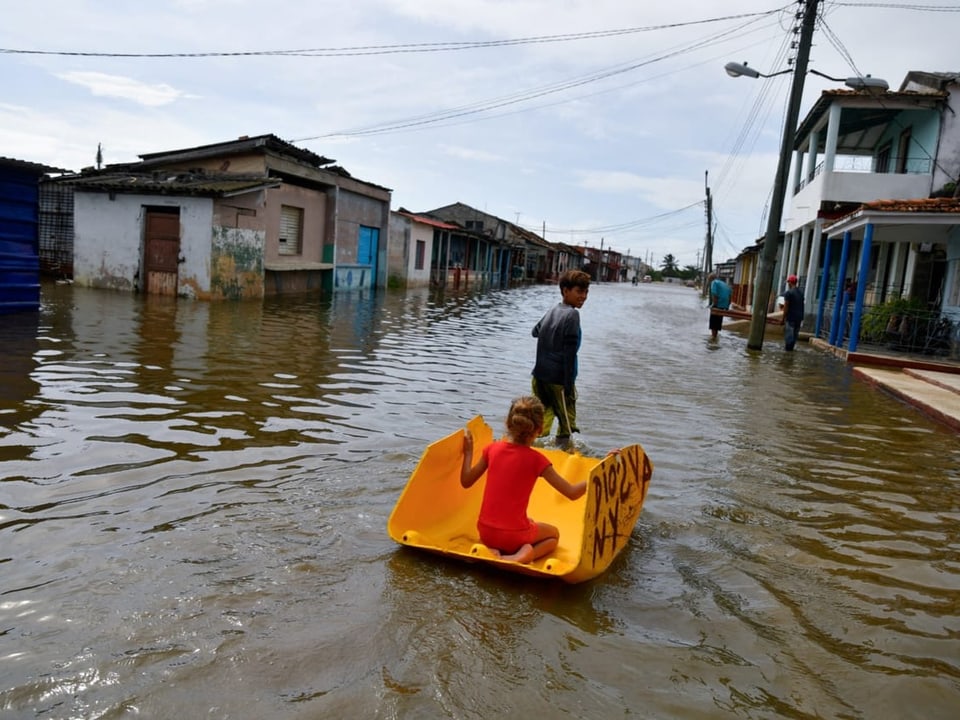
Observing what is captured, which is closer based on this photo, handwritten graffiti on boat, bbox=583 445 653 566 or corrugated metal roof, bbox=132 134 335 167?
handwritten graffiti on boat, bbox=583 445 653 566

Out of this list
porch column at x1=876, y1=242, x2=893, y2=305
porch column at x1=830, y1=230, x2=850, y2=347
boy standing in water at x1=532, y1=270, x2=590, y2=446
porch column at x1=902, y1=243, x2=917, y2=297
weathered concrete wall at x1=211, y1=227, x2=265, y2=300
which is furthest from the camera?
porch column at x1=876, y1=242, x2=893, y2=305

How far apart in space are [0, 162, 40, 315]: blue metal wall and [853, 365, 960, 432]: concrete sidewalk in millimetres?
14500

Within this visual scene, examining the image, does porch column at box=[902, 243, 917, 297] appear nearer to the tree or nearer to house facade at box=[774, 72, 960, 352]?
house facade at box=[774, 72, 960, 352]

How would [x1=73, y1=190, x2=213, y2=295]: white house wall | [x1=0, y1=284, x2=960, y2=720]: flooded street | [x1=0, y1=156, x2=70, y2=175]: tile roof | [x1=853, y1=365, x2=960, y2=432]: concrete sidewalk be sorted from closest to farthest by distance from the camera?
[x1=0, y1=284, x2=960, y2=720]: flooded street < [x1=853, y1=365, x2=960, y2=432]: concrete sidewalk < [x1=0, y1=156, x2=70, y2=175]: tile roof < [x1=73, y1=190, x2=213, y2=295]: white house wall

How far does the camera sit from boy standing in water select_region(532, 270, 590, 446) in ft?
20.1

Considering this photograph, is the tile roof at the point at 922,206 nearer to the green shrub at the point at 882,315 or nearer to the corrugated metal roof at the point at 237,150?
the green shrub at the point at 882,315

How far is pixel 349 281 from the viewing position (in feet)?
92.1

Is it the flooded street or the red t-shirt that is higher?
the red t-shirt

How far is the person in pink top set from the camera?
397 cm

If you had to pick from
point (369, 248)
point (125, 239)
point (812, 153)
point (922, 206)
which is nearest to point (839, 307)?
point (922, 206)

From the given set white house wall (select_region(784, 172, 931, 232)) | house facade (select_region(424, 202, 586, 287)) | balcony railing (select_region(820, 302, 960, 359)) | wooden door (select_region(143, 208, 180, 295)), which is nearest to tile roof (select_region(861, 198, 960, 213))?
balcony railing (select_region(820, 302, 960, 359))

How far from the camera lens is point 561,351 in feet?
20.6

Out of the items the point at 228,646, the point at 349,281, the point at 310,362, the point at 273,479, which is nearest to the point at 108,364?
the point at 310,362

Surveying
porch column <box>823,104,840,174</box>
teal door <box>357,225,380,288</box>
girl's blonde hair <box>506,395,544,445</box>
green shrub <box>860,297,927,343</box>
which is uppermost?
porch column <box>823,104,840,174</box>
